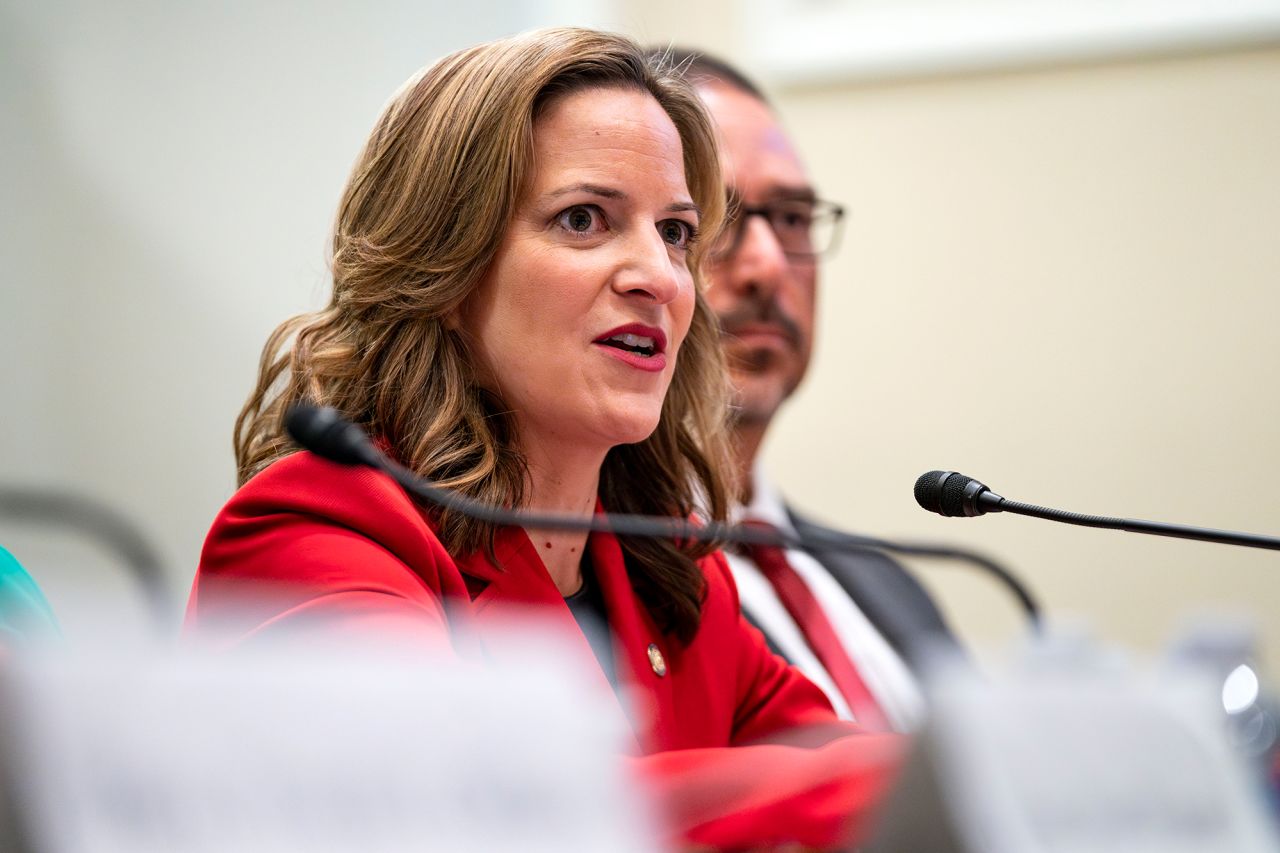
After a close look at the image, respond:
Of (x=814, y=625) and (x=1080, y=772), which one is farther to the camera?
(x=814, y=625)

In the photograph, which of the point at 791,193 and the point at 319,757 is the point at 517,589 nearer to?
the point at 319,757

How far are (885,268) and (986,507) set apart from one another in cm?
221

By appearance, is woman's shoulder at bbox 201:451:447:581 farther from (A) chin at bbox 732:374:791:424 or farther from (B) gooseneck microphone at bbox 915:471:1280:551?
(A) chin at bbox 732:374:791:424

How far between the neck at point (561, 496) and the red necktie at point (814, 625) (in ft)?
1.26

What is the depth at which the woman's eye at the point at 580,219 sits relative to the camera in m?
1.38

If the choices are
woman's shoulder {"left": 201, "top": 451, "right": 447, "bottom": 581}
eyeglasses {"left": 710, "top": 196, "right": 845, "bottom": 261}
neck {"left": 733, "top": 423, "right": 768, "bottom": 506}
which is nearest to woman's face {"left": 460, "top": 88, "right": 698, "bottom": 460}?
woman's shoulder {"left": 201, "top": 451, "right": 447, "bottom": 581}

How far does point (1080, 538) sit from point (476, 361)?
2090 mm

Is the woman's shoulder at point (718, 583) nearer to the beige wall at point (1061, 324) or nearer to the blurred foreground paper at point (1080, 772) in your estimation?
the blurred foreground paper at point (1080, 772)

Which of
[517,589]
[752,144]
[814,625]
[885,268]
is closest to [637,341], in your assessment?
[517,589]

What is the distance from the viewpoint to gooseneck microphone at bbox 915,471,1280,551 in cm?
108

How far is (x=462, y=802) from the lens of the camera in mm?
540

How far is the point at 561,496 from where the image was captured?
145cm

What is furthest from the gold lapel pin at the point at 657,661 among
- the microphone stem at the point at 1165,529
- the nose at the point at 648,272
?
the microphone stem at the point at 1165,529

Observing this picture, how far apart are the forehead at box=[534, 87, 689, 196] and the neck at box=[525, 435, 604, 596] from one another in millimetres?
281
